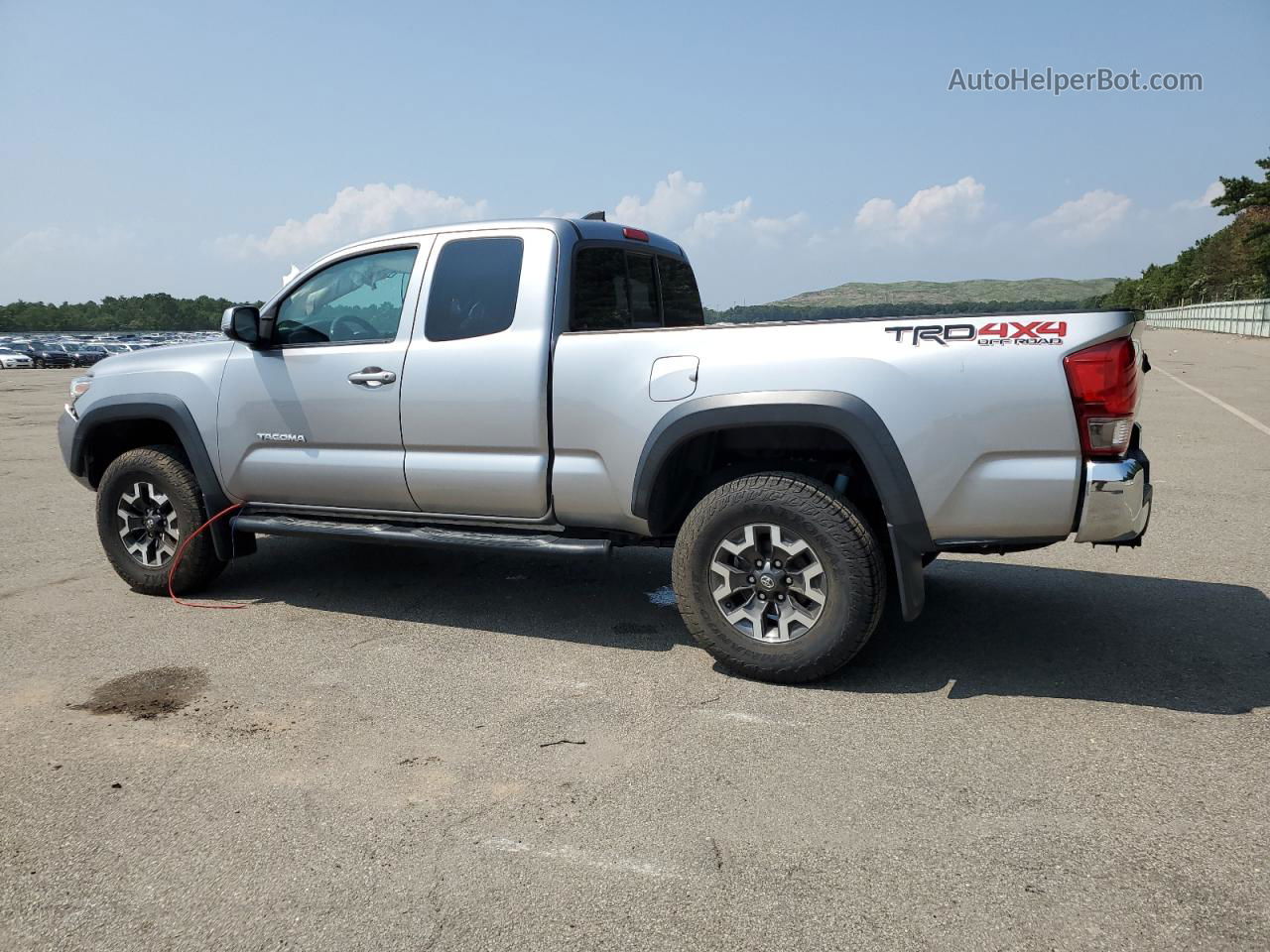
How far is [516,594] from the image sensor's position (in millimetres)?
5691

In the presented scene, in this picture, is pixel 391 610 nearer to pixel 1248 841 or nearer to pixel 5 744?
pixel 5 744

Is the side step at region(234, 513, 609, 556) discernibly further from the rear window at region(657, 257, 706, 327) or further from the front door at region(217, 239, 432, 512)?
the rear window at region(657, 257, 706, 327)

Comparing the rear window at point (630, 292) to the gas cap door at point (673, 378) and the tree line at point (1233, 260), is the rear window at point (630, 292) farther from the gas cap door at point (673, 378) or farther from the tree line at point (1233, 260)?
the tree line at point (1233, 260)

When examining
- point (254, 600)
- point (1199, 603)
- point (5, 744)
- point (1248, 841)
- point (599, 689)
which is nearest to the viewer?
point (1248, 841)

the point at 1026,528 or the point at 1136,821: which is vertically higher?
the point at 1026,528

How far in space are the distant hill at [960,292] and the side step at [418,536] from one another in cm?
165

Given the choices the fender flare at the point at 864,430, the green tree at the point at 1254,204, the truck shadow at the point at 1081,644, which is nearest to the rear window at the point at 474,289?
the fender flare at the point at 864,430

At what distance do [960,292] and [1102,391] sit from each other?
0.81m

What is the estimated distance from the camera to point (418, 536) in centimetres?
496

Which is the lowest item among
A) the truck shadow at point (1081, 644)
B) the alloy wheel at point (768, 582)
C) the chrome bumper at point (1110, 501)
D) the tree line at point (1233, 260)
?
the truck shadow at point (1081, 644)

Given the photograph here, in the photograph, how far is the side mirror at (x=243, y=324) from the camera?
5215mm

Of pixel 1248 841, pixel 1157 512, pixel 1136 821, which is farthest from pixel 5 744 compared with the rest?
pixel 1157 512

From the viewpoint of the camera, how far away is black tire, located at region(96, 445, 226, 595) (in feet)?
18.4

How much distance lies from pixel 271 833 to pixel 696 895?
1335mm
